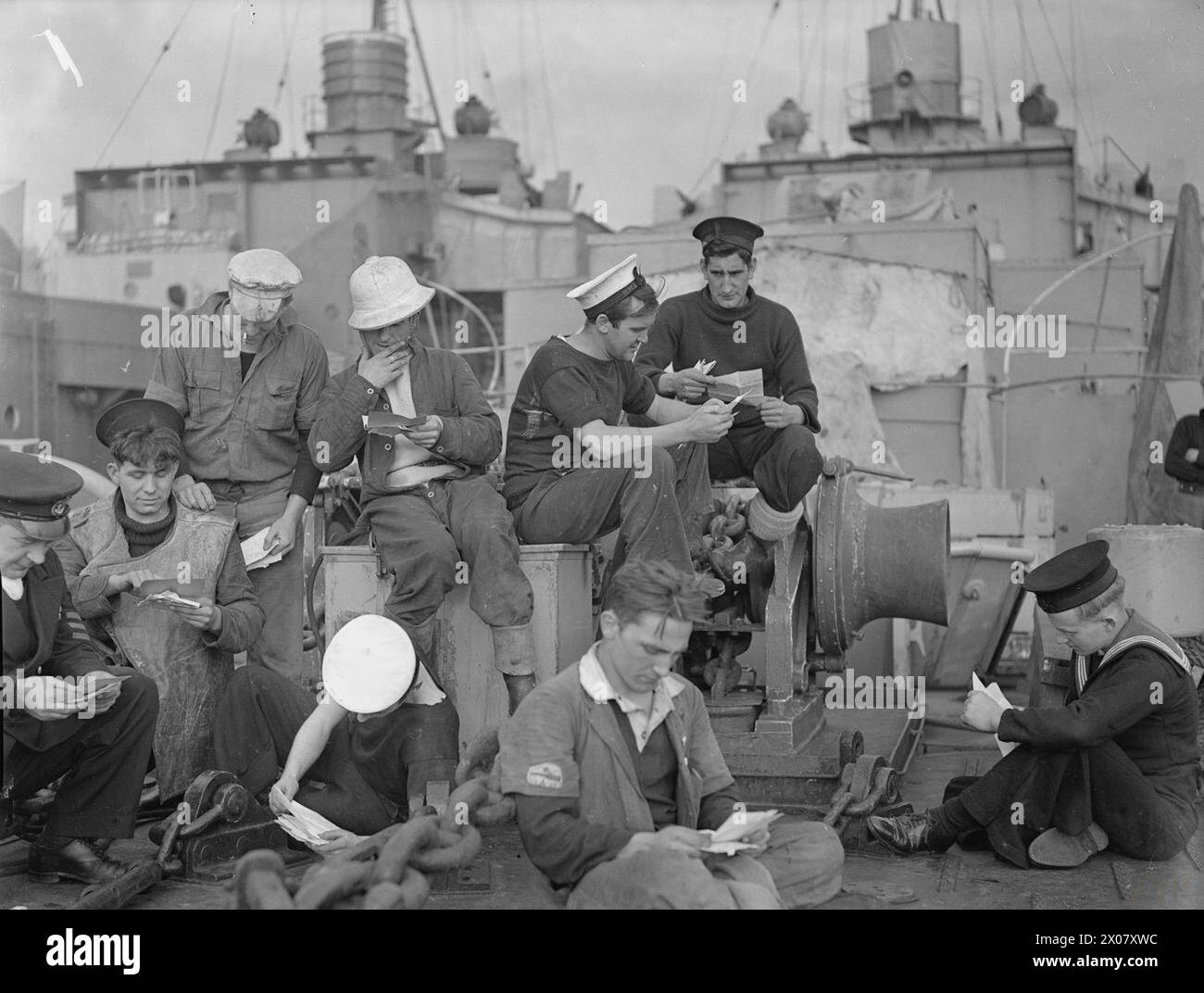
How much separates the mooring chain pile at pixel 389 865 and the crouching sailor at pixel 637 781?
231mm

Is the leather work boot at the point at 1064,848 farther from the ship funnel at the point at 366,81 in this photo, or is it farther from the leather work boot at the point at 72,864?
the ship funnel at the point at 366,81

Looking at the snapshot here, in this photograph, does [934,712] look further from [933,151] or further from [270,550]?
[933,151]

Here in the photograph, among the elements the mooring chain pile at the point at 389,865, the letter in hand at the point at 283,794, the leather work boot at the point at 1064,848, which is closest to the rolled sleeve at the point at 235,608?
the letter in hand at the point at 283,794

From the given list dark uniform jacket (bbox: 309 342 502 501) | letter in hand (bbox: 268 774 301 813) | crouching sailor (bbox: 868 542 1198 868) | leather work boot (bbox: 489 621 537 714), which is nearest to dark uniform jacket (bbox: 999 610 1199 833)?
crouching sailor (bbox: 868 542 1198 868)

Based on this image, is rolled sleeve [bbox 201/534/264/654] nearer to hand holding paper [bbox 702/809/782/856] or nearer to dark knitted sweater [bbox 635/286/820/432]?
dark knitted sweater [bbox 635/286/820/432]

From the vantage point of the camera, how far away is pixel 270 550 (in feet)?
20.0

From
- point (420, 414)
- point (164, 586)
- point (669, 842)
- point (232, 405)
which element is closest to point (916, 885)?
point (669, 842)

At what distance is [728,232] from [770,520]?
1193 mm

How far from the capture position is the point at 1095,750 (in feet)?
16.9

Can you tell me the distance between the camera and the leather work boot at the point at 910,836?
533 cm

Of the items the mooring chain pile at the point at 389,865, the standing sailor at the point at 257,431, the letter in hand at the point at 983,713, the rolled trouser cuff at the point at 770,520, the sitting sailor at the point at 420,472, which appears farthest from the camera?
the rolled trouser cuff at the point at 770,520

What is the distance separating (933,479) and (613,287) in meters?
8.55
